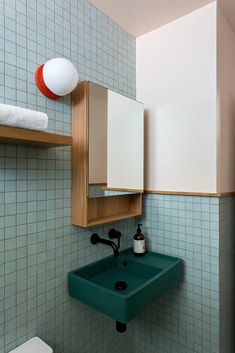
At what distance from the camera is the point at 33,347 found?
1035 mm

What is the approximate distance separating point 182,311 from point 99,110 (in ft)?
4.79

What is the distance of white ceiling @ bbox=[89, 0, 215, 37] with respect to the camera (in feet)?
4.69

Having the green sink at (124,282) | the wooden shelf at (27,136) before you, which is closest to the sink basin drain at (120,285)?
the green sink at (124,282)

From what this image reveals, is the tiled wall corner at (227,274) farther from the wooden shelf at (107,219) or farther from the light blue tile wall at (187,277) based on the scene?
the wooden shelf at (107,219)

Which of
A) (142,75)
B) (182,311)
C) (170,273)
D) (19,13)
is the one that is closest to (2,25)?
(19,13)

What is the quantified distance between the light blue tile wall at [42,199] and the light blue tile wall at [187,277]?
452 mm

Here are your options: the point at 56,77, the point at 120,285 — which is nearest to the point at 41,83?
the point at 56,77

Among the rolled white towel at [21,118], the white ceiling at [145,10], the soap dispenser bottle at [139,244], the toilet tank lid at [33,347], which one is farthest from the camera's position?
the soap dispenser bottle at [139,244]

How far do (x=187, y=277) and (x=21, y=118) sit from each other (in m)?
1.42

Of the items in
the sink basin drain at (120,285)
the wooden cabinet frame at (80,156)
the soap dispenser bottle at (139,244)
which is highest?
the wooden cabinet frame at (80,156)

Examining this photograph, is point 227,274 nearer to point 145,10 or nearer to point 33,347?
point 33,347

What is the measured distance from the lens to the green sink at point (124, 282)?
3.52ft

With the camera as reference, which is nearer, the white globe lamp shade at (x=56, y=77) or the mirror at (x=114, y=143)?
the white globe lamp shade at (x=56, y=77)

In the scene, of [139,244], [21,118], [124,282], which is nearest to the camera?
[21,118]
